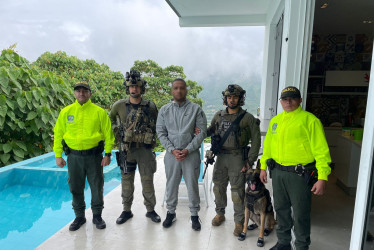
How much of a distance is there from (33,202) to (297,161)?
14.9 ft

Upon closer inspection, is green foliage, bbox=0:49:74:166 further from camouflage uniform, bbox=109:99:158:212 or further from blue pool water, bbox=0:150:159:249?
camouflage uniform, bbox=109:99:158:212

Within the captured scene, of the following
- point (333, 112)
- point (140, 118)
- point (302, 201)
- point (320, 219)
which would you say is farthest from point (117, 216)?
point (333, 112)

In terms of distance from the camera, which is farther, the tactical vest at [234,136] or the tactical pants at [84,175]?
the tactical pants at [84,175]

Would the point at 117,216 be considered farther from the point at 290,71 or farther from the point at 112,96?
the point at 112,96

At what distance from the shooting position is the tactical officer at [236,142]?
8.98ft

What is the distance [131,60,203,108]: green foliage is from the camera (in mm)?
11734

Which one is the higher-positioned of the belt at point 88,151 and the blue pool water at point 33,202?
the belt at point 88,151

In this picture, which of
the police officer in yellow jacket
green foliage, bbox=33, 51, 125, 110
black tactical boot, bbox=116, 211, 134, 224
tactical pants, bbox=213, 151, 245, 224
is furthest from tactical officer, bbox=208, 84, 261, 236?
green foliage, bbox=33, 51, 125, 110

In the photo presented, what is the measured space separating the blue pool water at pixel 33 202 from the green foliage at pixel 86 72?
18.4 feet

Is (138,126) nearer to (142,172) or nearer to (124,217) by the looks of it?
(142,172)

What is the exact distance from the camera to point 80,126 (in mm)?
2797

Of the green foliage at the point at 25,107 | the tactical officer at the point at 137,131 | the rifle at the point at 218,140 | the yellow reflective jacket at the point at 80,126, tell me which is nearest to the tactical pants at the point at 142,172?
the tactical officer at the point at 137,131

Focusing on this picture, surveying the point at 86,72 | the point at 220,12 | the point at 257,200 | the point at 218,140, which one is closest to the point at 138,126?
the point at 218,140

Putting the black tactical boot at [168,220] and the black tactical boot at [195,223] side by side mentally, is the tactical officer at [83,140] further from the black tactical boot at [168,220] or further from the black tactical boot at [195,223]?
the black tactical boot at [195,223]
